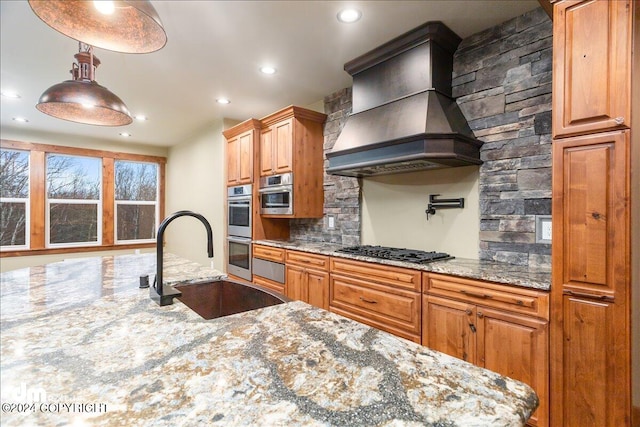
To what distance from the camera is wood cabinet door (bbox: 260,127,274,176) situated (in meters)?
3.86

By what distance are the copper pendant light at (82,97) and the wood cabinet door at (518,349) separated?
2.50 meters

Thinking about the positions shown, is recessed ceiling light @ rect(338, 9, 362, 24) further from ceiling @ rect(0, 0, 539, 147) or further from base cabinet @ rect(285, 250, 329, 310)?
base cabinet @ rect(285, 250, 329, 310)

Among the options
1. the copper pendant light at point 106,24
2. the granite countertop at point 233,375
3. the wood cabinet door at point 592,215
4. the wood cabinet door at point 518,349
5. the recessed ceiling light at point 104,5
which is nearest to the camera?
the granite countertop at point 233,375

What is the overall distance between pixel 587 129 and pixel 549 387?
131cm

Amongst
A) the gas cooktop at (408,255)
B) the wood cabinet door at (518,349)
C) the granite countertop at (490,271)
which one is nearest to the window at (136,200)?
the gas cooktop at (408,255)

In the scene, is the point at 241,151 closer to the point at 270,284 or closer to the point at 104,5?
the point at 270,284

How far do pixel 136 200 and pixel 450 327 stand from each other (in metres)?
6.29

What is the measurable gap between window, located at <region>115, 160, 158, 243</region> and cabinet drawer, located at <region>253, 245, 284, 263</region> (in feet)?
12.0

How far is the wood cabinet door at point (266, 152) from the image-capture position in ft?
12.6

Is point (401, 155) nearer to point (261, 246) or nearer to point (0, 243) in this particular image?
point (261, 246)

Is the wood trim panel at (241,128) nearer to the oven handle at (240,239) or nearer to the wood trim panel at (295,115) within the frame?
the wood trim panel at (295,115)

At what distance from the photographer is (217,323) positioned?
41.1 inches

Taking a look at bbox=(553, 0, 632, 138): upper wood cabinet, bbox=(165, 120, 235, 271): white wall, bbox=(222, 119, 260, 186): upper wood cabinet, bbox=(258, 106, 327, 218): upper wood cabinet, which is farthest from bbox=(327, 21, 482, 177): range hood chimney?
bbox=(165, 120, 235, 271): white wall

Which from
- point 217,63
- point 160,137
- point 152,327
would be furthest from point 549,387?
point 160,137
